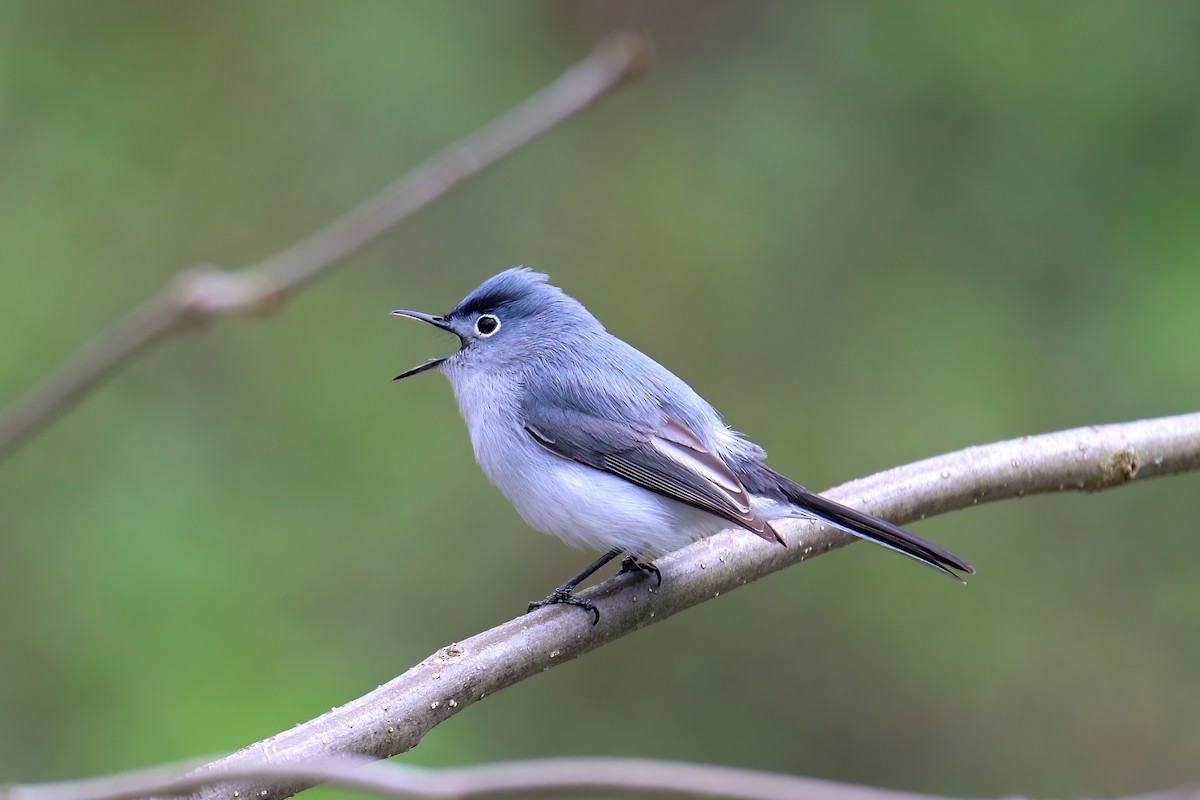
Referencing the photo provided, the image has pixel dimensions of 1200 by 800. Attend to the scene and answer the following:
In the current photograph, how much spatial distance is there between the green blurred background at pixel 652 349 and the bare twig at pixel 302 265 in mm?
3499

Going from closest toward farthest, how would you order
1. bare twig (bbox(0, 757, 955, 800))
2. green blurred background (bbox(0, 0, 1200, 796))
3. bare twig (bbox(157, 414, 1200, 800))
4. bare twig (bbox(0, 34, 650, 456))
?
bare twig (bbox(0, 757, 955, 800))
bare twig (bbox(0, 34, 650, 456))
bare twig (bbox(157, 414, 1200, 800))
green blurred background (bbox(0, 0, 1200, 796))

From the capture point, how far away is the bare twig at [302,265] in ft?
5.11

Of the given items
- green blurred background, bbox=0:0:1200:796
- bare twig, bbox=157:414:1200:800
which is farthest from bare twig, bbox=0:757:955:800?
green blurred background, bbox=0:0:1200:796

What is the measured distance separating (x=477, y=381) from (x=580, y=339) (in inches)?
13.6

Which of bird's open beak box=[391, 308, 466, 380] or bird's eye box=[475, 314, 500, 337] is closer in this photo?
bird's open beak box=[391, 308, 466, 380]

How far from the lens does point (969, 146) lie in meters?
6.72

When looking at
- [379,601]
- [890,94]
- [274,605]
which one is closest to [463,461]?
[379,601]

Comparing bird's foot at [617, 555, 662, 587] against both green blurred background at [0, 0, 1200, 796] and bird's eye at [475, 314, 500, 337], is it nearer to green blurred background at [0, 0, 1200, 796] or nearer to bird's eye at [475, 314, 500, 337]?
bird's eye at [475, 314, 500, 337]

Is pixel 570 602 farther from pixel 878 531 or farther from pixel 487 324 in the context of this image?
pixel 487 324

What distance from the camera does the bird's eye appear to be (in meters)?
3.79

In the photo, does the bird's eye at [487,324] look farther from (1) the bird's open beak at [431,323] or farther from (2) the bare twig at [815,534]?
(2) the bare twig at [815,534]

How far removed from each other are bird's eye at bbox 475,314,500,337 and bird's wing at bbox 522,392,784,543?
1.12ft

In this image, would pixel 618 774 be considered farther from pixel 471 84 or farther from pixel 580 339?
pixel 471 84

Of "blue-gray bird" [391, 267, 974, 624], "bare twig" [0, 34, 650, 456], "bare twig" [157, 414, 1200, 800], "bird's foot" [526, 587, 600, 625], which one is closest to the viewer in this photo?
"bare twig" [0, 34, 650, 456]
